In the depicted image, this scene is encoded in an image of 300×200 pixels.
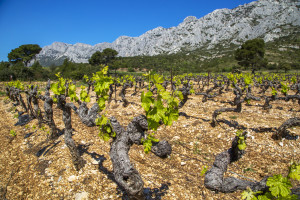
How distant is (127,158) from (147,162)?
269cm

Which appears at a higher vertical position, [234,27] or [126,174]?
[234,27]

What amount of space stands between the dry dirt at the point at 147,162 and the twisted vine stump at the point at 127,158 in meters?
1.04

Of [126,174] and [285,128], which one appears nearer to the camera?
[126,174]

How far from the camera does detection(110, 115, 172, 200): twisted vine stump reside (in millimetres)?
2426

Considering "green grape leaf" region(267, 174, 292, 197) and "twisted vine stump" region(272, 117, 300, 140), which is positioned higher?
"green grape leaf" region(267, 174, 292, 197)

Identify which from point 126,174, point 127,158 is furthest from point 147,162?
point 126,174

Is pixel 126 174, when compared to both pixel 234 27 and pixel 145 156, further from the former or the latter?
pixel 234 27

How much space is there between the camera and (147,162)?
502 cm

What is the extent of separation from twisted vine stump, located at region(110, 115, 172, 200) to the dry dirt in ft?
3.43

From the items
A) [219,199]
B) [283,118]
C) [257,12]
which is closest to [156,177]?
[219,199]

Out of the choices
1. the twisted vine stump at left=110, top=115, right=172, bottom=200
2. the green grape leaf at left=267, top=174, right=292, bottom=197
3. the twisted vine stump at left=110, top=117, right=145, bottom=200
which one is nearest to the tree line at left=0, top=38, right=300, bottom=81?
the twisted vine stump at left=110, top=115, right=172, bottom=200

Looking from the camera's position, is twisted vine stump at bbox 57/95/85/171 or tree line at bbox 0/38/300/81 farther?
tree line at bbox 0/38/300/81

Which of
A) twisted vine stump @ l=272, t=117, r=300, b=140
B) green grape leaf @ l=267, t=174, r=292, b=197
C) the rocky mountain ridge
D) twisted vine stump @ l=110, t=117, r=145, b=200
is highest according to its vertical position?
the rocky mountain ridge

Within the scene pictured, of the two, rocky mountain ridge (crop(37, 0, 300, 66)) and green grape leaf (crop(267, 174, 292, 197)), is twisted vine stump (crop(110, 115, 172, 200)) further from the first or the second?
rocky mountain ridge (crop(37, 0, 300, 66))
